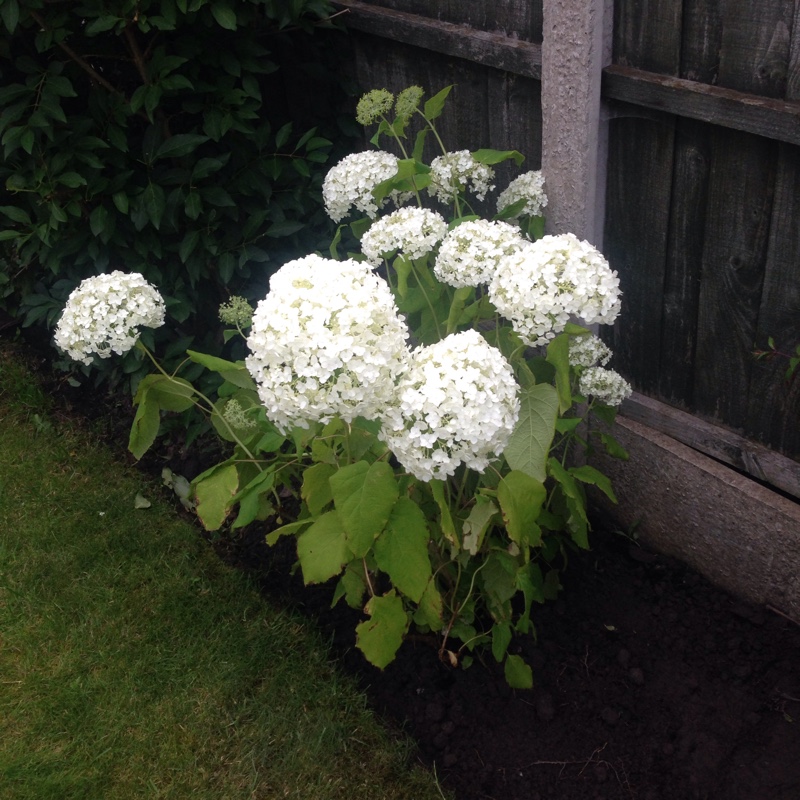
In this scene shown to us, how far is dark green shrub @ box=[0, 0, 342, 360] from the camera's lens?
284 centimetres

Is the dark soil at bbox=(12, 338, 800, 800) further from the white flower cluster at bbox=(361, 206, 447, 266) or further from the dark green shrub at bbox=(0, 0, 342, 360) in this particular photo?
the dark green shrub at bbox=(0, 0, 342, 360)

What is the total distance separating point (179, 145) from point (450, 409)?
6.02ft

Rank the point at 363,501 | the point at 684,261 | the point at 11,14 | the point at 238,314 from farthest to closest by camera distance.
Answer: the point at 11,14 → the point at 684,261 → the point at 238,314 → the point at 363,501

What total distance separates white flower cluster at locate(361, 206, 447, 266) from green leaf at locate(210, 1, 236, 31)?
980 mm

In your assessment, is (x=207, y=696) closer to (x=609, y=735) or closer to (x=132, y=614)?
(x=132, y=614)

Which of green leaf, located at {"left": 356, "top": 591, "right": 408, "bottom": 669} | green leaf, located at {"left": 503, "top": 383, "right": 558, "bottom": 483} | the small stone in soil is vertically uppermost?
green leaf, located at {"left": 503, "top": 383, "right": 558, "bottom": 483}

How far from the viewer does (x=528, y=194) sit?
2.45 metres

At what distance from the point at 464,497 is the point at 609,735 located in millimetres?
732

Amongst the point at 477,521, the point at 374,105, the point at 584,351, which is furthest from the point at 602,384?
the point at 374,105

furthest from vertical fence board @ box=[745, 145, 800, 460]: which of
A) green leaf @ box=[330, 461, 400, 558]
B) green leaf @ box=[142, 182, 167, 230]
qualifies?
green leaf @ box=[142, 182, 167, 230]

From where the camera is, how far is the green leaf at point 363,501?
182 cm

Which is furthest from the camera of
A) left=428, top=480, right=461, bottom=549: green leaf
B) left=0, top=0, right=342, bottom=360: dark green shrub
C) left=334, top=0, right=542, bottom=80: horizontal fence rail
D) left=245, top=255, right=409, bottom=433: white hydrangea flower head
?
left=0, top=0, right=342, bottom=360: dark green shrub

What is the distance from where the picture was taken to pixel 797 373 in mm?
2238

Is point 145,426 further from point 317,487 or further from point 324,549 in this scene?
point 324,549
